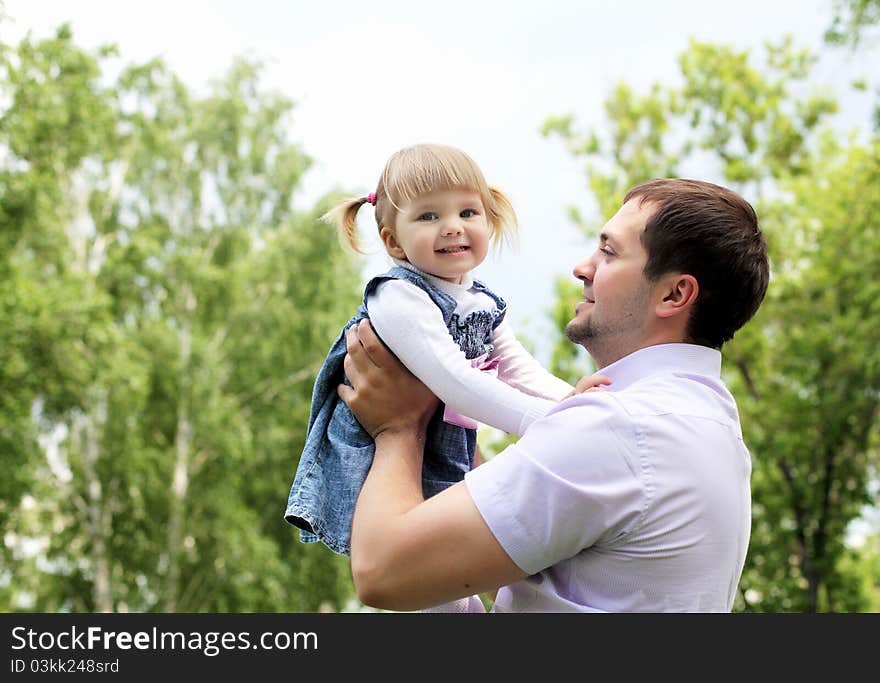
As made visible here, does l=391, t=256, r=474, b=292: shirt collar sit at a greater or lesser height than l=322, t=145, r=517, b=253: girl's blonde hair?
lesser

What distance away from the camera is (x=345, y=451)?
258cm

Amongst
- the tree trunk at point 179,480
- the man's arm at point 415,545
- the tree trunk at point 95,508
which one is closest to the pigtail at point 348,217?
the man's arm at point 415,545

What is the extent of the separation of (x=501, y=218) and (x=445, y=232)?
0.33 meters

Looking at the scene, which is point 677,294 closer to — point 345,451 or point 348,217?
point 345,451

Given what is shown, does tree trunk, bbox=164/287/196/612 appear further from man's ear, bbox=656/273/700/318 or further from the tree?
man's ear, bbox=656/273/700/318

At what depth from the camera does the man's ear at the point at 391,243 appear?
2955 millimetres

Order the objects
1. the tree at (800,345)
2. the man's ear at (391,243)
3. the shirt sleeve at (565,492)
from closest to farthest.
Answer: the shirt sleeve at (565,492), the man's ear at (391,243), the tree at (800,345)

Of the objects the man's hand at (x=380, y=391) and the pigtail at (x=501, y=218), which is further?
the pigtail at (x=501, y=218)

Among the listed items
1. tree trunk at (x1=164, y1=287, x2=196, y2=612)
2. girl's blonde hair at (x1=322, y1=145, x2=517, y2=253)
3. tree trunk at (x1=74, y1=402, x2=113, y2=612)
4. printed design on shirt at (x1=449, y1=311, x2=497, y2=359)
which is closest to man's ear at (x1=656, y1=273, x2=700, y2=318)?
printed design on shirt at (x1=449, y1=311, x2=497, y2=359)

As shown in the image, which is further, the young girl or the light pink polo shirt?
the young girl

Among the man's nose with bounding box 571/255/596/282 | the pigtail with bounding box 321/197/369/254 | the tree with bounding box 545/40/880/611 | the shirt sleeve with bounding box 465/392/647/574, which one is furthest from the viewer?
the tree with bounding box 545/40/880/611

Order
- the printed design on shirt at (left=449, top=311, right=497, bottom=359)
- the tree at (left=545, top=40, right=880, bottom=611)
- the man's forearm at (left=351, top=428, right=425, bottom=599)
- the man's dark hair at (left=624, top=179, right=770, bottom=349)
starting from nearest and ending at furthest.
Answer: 1. the man's forearm at (left=351, top=428, right=425, bottom=599)
2. the man's dark hair at (left=624, top=179, right=770, bottom=349)
3. the printed design on shirt at (left=449, top=311, right=497, bottom=359)
4. the tree at (left=545, top=40, right=880, bottom=611)

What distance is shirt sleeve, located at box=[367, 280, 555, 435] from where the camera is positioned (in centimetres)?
253

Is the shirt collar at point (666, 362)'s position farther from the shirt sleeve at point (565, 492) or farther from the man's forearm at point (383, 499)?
the man's forearm at point (383, 499)
